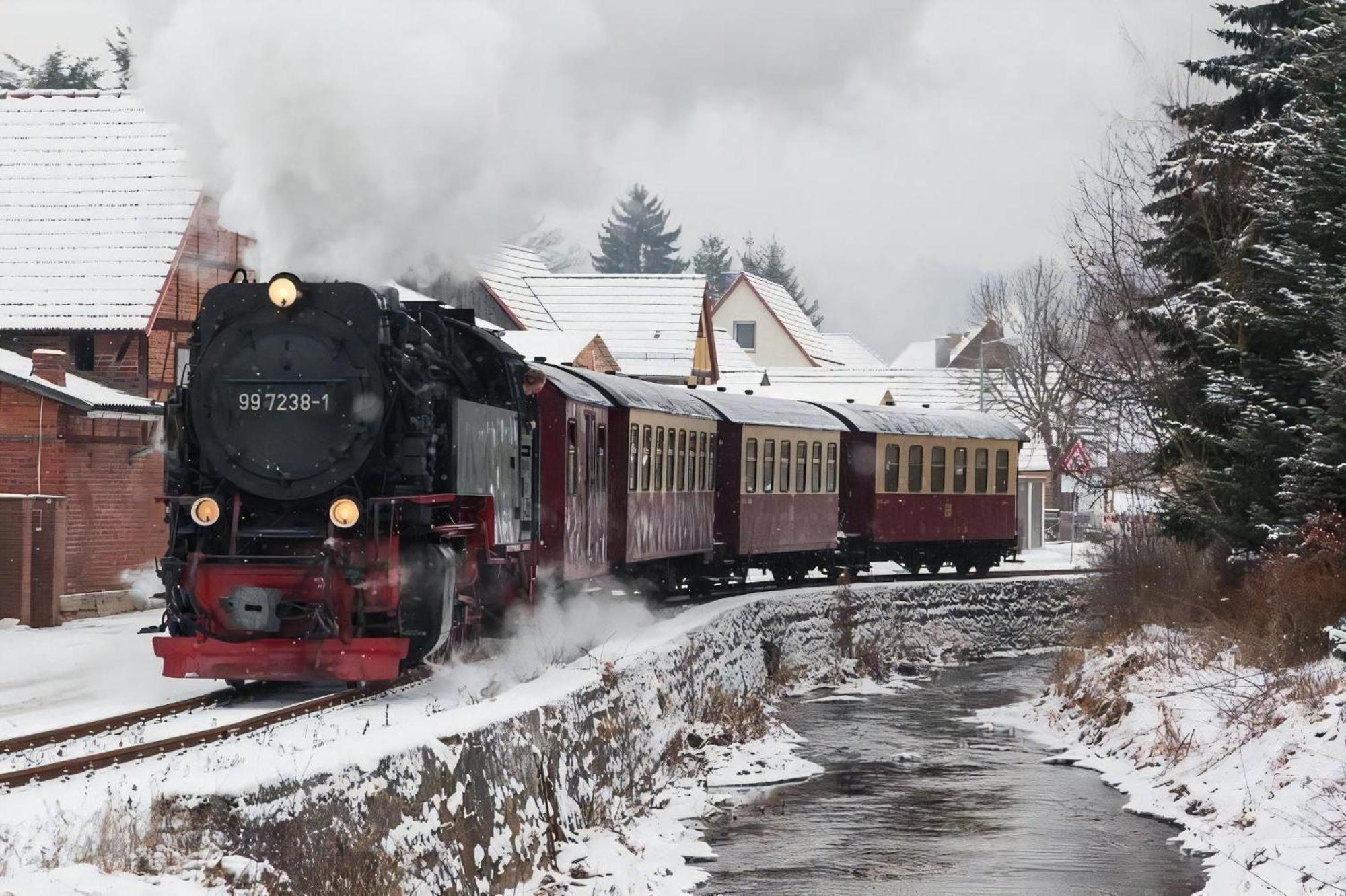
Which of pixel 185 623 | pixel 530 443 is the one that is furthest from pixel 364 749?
pixel 530 443

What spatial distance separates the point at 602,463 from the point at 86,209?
42.2ft

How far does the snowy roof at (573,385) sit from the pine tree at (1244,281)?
622 cm

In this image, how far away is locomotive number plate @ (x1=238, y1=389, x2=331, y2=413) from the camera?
12.7 metres

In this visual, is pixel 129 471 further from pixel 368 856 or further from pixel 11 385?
pixel 368 856

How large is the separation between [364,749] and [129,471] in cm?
1555

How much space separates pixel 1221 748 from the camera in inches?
579

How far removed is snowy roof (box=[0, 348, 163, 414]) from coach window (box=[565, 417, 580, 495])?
23.3 feet

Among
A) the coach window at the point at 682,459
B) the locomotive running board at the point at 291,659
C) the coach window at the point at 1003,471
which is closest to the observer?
the locomotive running board at the point at 291,659

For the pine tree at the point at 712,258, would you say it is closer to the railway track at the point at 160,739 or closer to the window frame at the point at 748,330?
the window frame at the point at 748,330

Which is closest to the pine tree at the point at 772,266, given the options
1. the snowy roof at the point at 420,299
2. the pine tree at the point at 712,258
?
the pine tree at the point at 712,258

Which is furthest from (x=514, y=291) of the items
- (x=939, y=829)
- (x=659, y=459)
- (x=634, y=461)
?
(x=939, y=829)

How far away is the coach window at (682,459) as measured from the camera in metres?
23.1

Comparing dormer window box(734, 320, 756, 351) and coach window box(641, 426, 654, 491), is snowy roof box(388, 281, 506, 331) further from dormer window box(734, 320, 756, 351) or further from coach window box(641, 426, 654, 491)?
dormer window box(734, 320, 756, 351)

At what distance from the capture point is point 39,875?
22.0 ft
